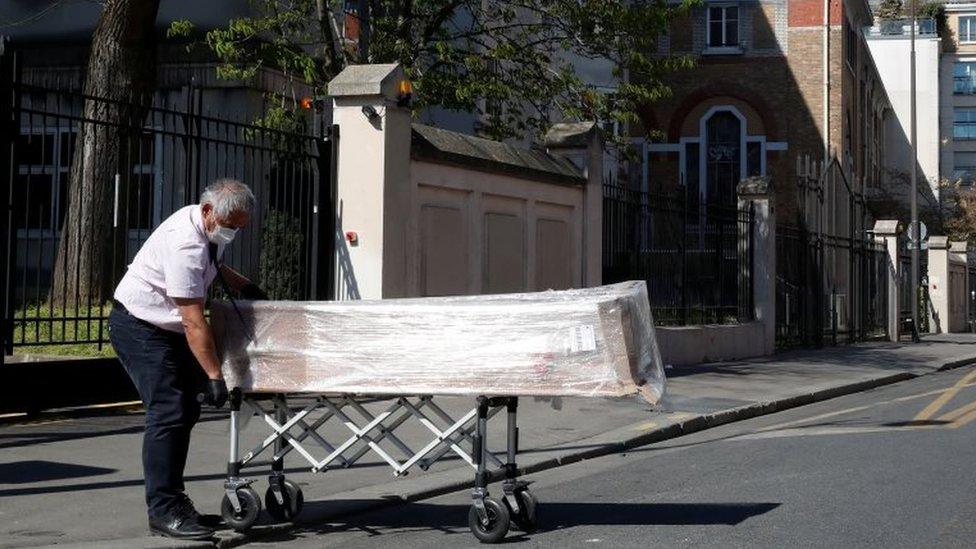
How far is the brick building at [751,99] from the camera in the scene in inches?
1670

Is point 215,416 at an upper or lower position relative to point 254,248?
lower

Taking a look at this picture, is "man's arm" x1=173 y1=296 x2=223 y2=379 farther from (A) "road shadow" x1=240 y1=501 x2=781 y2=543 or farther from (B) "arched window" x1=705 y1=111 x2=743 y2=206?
(B) "arched window" x1=705 y1=111 x2=743 y2=206

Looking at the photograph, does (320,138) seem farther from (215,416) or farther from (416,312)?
(416,312)

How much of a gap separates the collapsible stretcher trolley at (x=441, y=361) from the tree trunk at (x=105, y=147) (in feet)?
14.6

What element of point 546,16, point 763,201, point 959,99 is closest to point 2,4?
point 546,16

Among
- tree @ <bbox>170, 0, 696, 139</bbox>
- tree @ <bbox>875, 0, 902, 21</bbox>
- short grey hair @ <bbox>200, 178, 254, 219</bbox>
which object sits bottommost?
short grey hair @ <bbox>200, 178, 254, 219</bbox>

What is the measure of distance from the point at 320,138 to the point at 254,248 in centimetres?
160

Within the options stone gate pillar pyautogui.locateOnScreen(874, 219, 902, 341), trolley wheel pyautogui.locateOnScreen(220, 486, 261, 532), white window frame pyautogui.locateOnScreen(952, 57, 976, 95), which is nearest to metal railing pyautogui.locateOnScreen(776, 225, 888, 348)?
stone gate pillar pyautogui.locateOnScreen(874, 219, 902, 341)

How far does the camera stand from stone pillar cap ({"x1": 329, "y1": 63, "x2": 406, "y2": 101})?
548 inches

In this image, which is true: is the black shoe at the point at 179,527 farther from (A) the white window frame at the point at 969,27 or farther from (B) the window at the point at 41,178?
(A) the white window frame at the point at 969,27

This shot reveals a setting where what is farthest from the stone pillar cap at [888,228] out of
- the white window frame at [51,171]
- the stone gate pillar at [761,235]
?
the white window frame at [51,171]

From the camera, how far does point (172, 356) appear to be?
24.0ft

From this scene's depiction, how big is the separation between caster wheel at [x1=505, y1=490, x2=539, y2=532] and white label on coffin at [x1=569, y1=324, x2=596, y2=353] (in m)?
0.96

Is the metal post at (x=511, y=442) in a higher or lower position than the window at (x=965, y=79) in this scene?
lower
